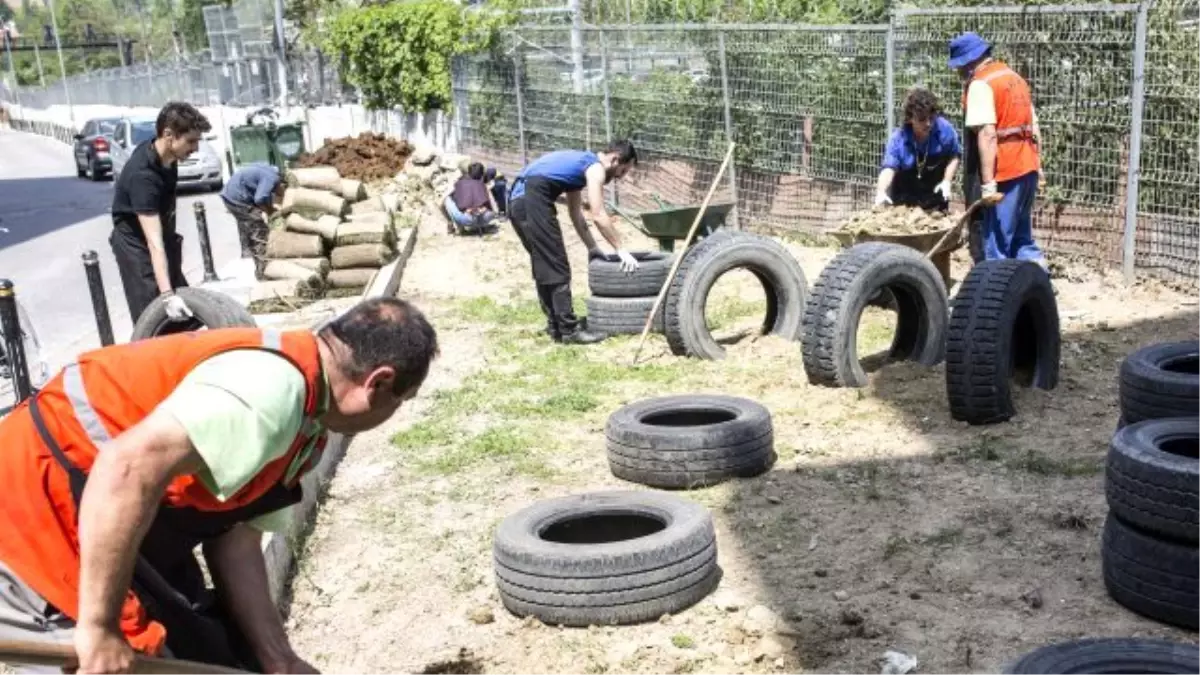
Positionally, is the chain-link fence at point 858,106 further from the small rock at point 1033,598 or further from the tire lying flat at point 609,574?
the tire lying flat at point 609,574

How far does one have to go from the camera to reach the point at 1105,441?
6.74 meters

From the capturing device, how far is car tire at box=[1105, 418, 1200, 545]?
4395mm

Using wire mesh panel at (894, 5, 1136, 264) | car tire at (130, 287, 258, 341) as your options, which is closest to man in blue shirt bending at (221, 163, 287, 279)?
car tire at (130, 287, 258, 341)

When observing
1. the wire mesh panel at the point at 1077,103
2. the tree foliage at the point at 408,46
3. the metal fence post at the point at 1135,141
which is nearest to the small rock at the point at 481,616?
the metal fence post at the point at 1135,141

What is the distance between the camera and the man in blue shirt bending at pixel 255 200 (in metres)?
14.1

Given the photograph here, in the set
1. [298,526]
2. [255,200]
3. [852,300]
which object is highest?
[255,200]

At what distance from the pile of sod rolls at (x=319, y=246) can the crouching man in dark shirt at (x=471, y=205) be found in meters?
2.20

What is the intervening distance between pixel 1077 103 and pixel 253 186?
890cm

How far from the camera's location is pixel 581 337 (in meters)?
10.1

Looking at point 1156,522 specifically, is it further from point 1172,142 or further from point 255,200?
point 255,200

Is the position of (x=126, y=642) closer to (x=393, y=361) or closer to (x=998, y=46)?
(x=393, y=361)

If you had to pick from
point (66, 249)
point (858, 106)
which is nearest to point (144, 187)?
point (858, 106)

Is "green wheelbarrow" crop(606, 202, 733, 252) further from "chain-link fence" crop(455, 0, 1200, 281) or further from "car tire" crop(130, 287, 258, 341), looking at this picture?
"car tire" crop(130, 287, 258, 341)

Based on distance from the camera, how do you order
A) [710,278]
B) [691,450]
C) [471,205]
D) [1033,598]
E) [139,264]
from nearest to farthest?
[1033,598] → [691,450] → [139,264] → [710,278] → [471,205]
